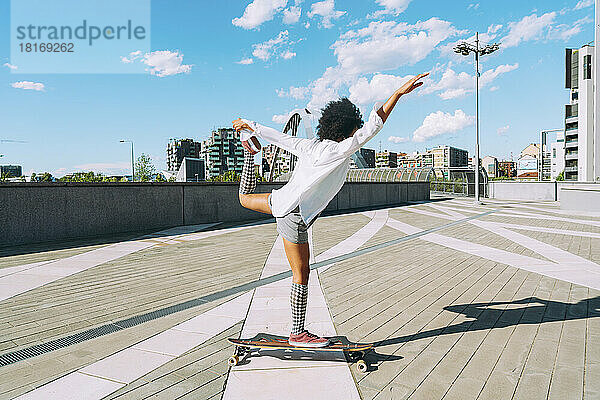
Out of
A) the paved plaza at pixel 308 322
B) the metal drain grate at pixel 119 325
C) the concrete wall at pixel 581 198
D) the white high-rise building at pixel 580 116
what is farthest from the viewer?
the white high-rise building at pixel 580 116

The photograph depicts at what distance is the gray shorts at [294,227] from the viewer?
11.0 feet

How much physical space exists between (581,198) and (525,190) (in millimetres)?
11518

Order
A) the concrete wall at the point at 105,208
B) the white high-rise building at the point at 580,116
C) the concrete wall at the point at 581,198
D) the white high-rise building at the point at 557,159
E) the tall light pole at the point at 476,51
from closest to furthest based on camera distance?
the concrete wall at the point at 105,208 → the concrete wall at the point at 581,198 → the tall light pole at the point at 476,51 → the white high-rise building at the point at 580,116 → the white high-rise building at the point at 557,159

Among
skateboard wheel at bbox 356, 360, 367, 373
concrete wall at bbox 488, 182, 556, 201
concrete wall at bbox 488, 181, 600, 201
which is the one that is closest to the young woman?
skateboard wheel at bbox 356, 360, 367, 373

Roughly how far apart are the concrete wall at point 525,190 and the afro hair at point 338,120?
29.6 m

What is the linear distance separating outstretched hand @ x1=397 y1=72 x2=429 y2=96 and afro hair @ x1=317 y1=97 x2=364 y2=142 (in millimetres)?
460

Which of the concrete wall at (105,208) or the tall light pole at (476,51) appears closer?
the concrete wall at (105,208)

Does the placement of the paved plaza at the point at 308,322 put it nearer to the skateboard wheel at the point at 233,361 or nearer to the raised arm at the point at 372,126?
the skateboard wheel at the point at 233,361

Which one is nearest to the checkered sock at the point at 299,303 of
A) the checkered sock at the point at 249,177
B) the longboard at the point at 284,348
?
the longboard at the point at 284,348

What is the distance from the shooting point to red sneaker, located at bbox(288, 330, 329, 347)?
351 cm

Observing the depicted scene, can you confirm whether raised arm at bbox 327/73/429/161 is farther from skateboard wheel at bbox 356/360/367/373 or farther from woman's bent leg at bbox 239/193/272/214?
skateboard wheel at bbox 356/360/367/373

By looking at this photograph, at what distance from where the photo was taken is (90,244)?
9.85 m

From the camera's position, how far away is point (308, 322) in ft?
14.6

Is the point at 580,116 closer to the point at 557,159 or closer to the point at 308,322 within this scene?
the point at 557,159
